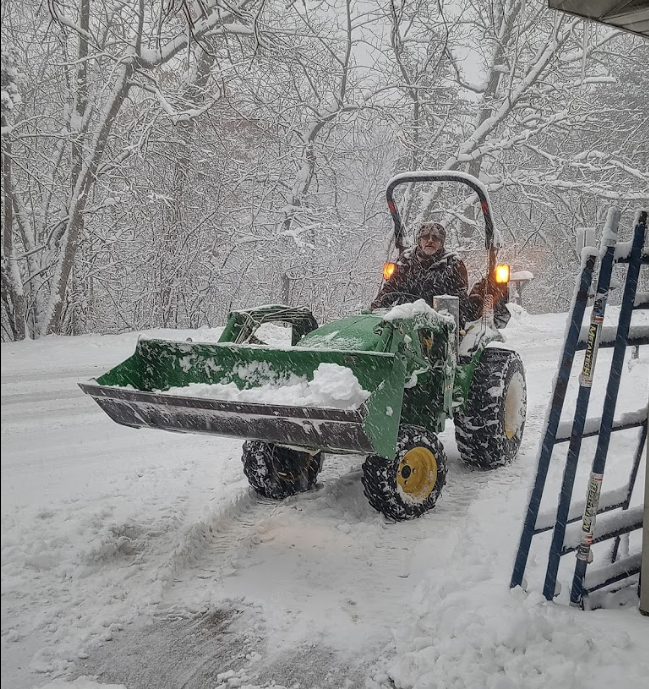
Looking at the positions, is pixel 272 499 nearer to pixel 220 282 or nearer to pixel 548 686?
pixel 548 686

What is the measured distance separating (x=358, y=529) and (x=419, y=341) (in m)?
1.34

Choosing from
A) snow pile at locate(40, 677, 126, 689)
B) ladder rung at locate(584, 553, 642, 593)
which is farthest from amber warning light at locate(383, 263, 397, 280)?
snow pile at locate(40, 677, 126, 689)

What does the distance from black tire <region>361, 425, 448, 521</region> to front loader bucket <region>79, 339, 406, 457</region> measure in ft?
1.40

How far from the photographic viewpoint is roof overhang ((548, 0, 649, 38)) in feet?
Answer: 10.9

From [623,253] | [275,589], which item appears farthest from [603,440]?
[275,589]

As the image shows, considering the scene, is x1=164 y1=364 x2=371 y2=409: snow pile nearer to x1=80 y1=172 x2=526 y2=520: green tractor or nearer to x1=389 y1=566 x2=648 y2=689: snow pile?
x1=80 y1=172 x2=526 y2=520: green tractor

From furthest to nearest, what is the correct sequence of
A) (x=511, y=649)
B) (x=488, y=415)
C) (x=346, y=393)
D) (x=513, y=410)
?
(x=513, y=410)
(x=488, y=415)
(x=346, y=393)
(x=511, y=649)

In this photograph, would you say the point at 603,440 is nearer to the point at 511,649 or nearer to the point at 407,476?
the point at 511,649

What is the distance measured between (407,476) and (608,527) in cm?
150

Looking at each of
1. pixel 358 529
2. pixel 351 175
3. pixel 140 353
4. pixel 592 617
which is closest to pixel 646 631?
pixel 592 617

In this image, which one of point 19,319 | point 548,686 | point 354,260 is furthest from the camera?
point 354,260

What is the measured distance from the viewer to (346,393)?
3.81 meters

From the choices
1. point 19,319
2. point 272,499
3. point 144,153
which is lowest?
point 272,499

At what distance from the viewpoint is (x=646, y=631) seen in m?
2.88
